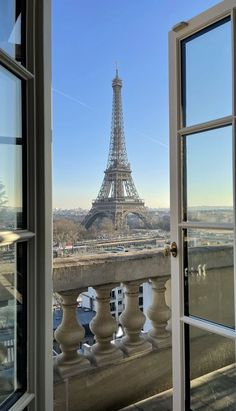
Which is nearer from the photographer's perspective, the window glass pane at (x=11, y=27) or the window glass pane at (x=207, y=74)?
the window glass pane at (x=11, y=27)

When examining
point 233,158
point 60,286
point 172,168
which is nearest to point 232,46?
point 233,158

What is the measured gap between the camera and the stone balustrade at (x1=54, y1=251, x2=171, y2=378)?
1567 millimetres

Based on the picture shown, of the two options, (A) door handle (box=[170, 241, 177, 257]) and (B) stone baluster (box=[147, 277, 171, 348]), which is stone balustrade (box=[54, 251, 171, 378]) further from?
(A) door handle (box=[170, 241, 177, 257])

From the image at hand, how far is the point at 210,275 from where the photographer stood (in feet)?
4.54

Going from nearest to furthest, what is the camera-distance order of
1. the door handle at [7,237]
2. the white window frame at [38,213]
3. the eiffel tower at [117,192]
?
the door handle at [7,237] → the white window frame at [38,213] → the eiffel tower at [117,192]

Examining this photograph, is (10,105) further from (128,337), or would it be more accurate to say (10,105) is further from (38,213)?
(128,337)

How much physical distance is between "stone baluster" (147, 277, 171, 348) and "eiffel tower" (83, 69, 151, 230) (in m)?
0.45

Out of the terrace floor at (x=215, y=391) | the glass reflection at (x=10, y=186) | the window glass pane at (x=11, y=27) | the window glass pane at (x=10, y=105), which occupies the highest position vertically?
the window glass pane at (x=11, y=27)

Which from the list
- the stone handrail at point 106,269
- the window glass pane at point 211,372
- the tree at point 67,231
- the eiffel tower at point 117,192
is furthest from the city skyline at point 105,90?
the window glass pane at point 211,372

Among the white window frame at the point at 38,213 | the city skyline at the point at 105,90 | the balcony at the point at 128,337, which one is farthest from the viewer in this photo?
the city skyline at the point at 105,90

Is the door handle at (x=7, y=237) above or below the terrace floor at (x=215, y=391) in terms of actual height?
above

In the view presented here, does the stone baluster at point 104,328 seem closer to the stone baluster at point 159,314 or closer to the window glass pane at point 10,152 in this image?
the stone baluster at point 159,314

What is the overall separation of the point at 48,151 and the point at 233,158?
697 millimetres

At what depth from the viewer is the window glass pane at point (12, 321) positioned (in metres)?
0.79
